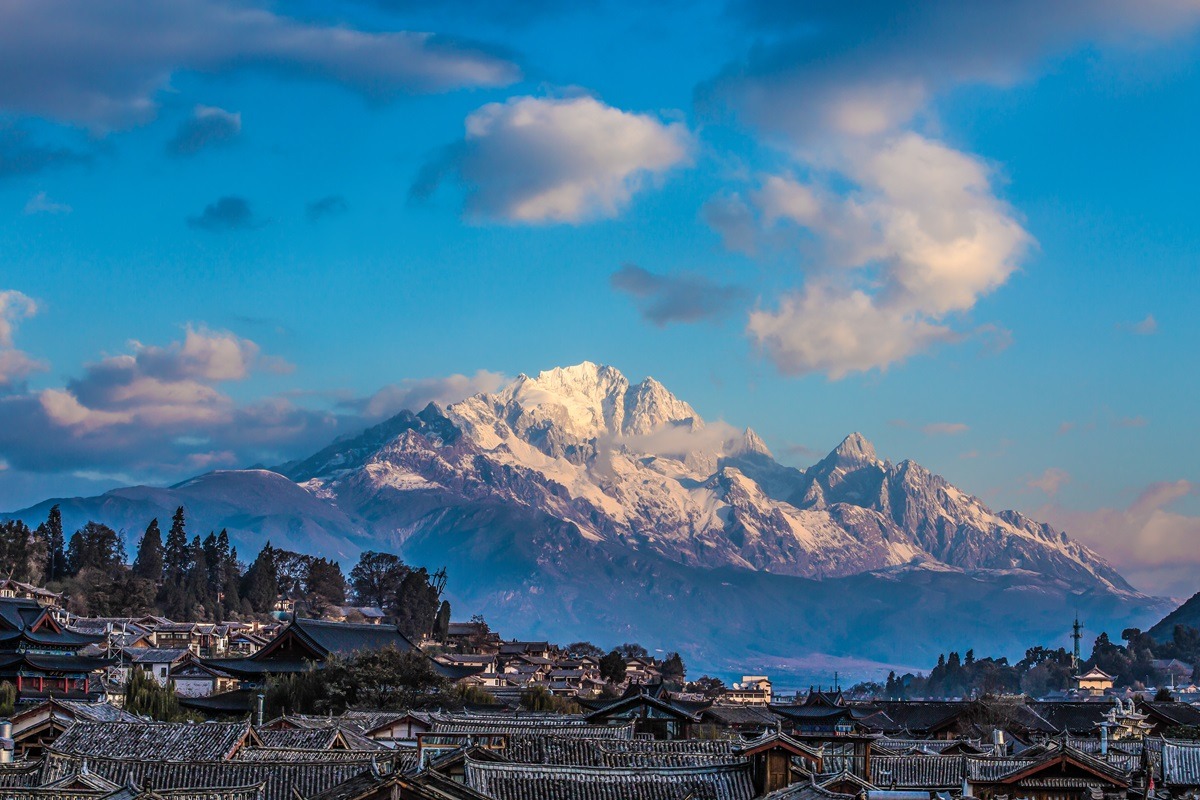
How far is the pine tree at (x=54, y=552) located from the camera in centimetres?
16712

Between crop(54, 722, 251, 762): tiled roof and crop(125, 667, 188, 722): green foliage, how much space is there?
25581 mm

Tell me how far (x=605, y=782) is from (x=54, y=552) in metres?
149

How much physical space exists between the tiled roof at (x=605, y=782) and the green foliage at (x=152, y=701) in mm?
42445

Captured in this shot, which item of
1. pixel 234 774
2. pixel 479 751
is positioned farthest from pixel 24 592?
pixel 479 751

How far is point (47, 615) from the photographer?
282 ft

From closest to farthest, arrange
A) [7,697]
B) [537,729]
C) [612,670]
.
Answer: [537,729] < [7,697] < [612,670]

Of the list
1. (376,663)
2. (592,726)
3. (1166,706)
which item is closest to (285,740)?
(592,726)

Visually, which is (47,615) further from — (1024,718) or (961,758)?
(1024,718)

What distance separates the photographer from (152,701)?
80062 mm

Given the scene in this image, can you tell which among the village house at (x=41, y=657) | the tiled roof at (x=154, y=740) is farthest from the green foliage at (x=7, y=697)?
the tiled roof at (x=154, y=740)

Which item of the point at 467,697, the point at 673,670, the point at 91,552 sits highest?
the point at 91,552

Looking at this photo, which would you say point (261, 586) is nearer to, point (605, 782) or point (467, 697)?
point (467, 697)

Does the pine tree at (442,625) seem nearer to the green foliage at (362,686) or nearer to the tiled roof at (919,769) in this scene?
the green foliage at (362,686)

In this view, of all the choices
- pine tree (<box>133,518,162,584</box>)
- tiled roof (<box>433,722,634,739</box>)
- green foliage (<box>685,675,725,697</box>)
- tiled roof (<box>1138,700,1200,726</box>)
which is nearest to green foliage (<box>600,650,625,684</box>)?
green foliage (<box>685,675,725,697</box>)
